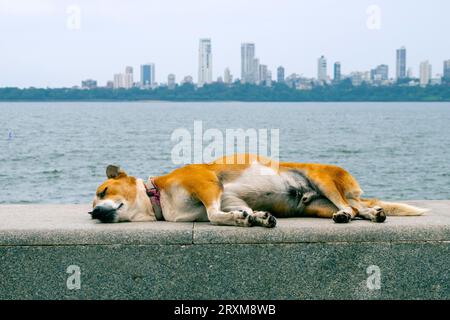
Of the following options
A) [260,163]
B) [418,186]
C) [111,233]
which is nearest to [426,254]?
[260,163]

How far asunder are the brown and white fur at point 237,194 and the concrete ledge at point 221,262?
0.38 m

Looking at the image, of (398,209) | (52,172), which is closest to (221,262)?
(398,209)

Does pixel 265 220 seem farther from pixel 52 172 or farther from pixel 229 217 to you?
pixel 52 172

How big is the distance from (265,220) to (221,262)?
470mm

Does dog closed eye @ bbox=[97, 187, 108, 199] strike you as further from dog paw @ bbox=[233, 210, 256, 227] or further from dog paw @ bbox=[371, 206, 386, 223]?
dog paw @ bbox=[371, 206, 386, 223]

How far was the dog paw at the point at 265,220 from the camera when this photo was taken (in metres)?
6.21

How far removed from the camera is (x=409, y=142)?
2667 inches

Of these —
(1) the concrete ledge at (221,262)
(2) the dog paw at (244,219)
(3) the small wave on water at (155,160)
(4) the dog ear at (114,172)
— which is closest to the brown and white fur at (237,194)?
(4) the dog ear at (114,172)

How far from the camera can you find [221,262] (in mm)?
6117

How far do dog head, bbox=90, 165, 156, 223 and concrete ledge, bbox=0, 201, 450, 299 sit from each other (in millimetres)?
404

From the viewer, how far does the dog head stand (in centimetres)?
658

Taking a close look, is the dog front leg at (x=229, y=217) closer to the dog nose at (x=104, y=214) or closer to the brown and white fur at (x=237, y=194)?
the brown and white fur at (x=237, y=194)

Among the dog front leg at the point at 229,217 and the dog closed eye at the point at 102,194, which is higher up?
the dog closed eye at the point at 102,194
